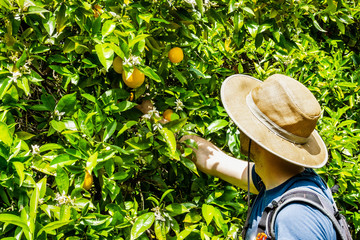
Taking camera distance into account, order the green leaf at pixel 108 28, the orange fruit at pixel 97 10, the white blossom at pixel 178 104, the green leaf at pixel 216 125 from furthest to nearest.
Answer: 1. the green leaf at pixel 216 125
2. the white blossom at pixel 178 104
3. the orange fruit at pixel 97 10
4. the green leaf at pixel 108 28

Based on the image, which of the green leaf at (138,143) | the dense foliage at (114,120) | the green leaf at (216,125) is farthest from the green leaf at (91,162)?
the green leaf at (216,125)

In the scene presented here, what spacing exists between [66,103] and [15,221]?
1.73 feet

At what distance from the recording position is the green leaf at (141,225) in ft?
4.85

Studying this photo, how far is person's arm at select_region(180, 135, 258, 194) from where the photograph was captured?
1985 millimetres

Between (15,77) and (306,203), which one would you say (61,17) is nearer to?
(15,77)

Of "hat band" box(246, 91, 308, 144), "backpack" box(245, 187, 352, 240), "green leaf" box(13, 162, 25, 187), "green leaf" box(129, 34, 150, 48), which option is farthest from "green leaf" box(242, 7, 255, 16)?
"green leaf" box(13, 162, 25, 187)

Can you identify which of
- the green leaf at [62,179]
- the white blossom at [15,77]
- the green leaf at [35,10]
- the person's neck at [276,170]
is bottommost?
the person's neck at [276,170]

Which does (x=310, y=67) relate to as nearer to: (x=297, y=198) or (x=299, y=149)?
(x=299, y=149)

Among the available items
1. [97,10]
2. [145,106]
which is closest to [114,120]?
[145,106]

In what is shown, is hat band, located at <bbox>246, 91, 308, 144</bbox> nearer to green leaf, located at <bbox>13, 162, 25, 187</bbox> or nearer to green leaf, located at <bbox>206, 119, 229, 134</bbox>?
green leaf, located at <bbox>206, 119, 229, 134</bbox>

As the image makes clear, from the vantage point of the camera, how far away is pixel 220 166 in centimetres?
199

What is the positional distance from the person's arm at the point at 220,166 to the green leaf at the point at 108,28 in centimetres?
67

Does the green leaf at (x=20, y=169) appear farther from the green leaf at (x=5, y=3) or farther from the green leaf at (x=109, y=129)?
the green leaf at (x=5, y=3)

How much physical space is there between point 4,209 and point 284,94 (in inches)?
39.9
